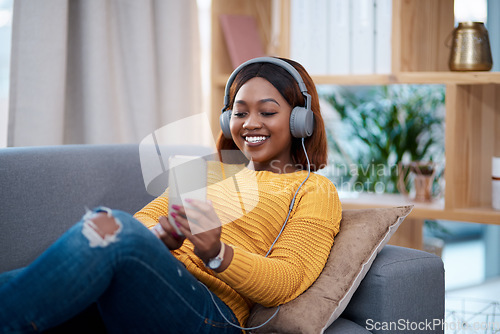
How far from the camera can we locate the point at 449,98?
1856 millimetres

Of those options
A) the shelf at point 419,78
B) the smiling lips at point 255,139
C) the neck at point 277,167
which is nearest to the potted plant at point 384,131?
the shelf at point 419,78

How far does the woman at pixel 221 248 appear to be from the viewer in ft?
2.82

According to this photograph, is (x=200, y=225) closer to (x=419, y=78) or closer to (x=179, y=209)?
(x=179, y=209)

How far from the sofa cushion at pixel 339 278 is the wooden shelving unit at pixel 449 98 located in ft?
2.27

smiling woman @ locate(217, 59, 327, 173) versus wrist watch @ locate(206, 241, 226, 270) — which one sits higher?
smiling woman @ locate(217, 59, 327, 173)

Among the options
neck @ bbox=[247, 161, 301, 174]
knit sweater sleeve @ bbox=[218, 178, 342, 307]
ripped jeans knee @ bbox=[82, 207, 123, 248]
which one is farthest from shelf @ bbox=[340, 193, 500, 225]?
ripped jeans knee @ bbox=[82, 207, 123, 248]

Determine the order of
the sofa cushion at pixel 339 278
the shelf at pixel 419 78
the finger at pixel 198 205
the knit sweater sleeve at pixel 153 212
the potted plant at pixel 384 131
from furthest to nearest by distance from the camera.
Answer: the potted plant at pixel 384 131 < the shelf at pixel 419 78 < the knit sweater sleeve at pixel 153 212 < the sofa cushion at pixel 339 278 < the finger at pixel 198 205

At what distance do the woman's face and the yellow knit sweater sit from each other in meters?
0.07

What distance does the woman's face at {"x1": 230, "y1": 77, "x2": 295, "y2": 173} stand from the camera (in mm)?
1320

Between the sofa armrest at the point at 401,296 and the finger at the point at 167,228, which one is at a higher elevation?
the finger at the point at 167,228

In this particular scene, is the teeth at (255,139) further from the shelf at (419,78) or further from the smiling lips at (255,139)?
the shelf at (419,78)

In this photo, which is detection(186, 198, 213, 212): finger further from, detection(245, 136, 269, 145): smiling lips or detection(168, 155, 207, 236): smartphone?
detection(245, 136, 269, 145): smiling lips

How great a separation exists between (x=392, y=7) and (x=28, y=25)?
4.34ft

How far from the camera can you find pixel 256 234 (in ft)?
4.03
